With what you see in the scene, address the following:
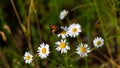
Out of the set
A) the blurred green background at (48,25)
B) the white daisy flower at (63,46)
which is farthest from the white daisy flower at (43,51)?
the blurred green background at (48,25)

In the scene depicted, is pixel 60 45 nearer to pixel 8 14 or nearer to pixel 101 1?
pixel 101 1

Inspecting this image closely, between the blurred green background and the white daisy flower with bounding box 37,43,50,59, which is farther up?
the blurred green background

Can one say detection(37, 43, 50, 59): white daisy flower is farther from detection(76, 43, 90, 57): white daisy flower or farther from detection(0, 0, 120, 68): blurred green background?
detection(0, 0, 120, 68): blurred green background

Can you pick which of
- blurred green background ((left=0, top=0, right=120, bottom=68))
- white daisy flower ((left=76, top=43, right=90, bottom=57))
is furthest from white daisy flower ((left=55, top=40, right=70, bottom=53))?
blurred green background ((left=0, top=0, right=120, bottom=68))

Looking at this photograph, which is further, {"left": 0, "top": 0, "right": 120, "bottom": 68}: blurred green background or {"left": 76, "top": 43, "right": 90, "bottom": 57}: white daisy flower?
{"left": 0, "top": 0, "right": 120, "bottom": 68}: blurred green background

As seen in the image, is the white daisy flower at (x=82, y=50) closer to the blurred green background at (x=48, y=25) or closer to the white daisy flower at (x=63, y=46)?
the white daisy flower at (x=63, y=46)

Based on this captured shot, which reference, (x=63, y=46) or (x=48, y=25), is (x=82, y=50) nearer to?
(x=63, y=46)

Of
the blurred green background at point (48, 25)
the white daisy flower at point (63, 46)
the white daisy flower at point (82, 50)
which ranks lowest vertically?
the white daisy flower at point (82, 50)

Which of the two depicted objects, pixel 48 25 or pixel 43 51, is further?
pixel 48 25

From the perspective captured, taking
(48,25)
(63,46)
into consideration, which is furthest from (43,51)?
(48,25)

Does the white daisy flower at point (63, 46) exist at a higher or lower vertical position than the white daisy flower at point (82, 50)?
higher

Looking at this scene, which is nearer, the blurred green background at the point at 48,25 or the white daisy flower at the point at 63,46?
the white daisy flower at the point at 63,46
